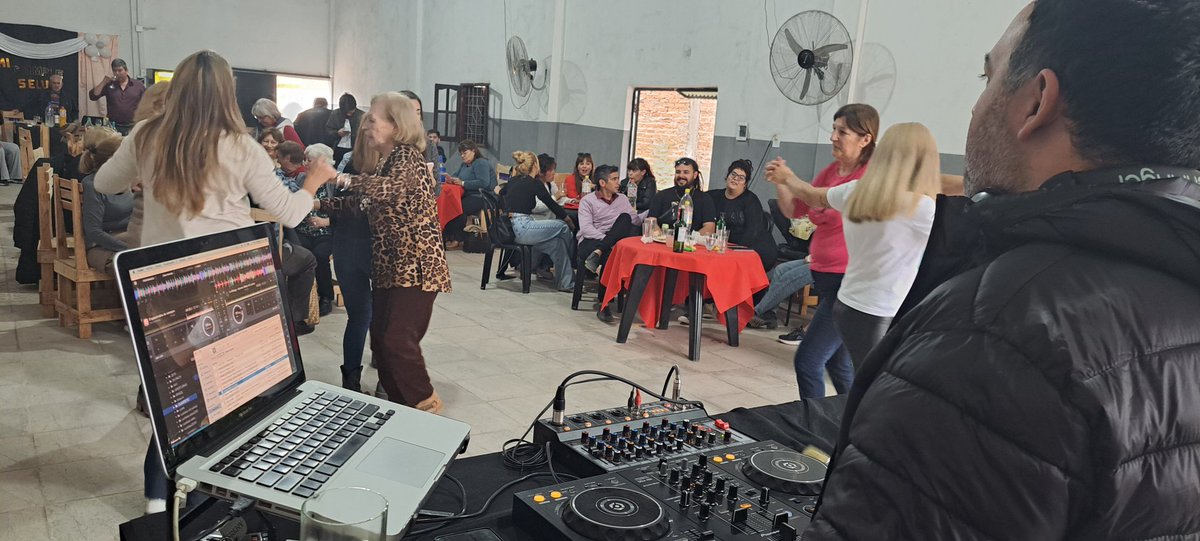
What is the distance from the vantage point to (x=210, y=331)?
3.90 ft

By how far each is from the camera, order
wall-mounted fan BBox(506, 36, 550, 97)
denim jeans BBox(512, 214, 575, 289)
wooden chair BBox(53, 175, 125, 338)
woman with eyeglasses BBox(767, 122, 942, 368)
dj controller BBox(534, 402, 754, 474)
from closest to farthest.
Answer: dj controller BBox(534, 402, 754, 474), woman with eyeglasses BBox(767, 122, 942, 368), wooden chair BBox(53, 175, 125, 338), denim jeans BBox(512, 214, 575, 289), wall-mounted fan BBox(506, 36, 550, 97)

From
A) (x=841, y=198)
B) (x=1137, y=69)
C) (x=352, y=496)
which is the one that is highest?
(x=1137, y=69)

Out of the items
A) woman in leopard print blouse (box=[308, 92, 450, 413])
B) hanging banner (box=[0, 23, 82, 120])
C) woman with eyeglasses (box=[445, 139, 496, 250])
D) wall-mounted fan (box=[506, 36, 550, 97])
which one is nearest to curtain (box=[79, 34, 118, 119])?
hanging banner (box=[0, 23, 82, 120])

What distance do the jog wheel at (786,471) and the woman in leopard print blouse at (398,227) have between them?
2207 mm

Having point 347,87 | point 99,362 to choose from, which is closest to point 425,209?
point 99,362

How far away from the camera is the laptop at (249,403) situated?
1071 mm

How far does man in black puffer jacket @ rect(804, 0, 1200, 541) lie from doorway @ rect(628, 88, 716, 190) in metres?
8.39

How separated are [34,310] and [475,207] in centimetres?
428

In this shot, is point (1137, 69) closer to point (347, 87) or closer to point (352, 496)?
point (352, 496)

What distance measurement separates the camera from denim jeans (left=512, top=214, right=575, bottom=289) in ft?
22.1

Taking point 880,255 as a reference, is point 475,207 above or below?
below

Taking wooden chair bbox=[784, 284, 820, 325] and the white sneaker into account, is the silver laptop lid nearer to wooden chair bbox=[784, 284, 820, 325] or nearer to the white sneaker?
the white sneaker

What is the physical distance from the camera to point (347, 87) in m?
15.4

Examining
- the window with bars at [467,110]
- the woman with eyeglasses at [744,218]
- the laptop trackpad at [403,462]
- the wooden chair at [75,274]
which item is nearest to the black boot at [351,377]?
the wooden chair at [75,274]
